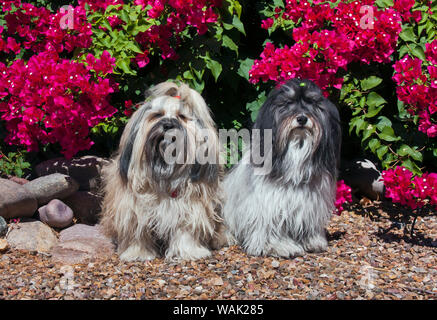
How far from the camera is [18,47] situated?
17.2ft

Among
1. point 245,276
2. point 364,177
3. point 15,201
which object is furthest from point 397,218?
point 15,201

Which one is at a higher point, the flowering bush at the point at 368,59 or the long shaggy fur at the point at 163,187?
the flowering bush at the point at 368,59

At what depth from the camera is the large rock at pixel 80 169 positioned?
213 inches

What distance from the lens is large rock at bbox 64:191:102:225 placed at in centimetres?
541

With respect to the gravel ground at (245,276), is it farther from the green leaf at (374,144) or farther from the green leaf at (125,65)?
the green leaf at (125,65)

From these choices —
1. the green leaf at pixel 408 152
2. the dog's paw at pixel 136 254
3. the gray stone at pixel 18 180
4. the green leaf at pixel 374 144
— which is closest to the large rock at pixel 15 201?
the gray stone at pixel 18 180

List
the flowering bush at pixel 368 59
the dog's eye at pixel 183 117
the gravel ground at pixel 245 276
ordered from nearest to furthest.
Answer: the gravel ground at pixel 245 276, the dog's eye at pixel 183 117, the flowering bush at pixel 368 59

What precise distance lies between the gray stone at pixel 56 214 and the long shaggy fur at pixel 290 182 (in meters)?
1.58

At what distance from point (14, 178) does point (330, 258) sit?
3150mm

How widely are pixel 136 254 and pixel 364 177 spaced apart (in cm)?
281

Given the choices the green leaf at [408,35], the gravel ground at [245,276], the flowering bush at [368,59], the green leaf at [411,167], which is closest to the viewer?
the gravel ground at [245,276]

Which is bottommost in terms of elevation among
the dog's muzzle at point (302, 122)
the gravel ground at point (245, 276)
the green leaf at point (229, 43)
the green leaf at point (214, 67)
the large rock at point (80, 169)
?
the gravel ground at point (245, 276)

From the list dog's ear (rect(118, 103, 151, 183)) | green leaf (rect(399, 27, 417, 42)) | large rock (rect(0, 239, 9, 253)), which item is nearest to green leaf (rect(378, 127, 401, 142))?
green leaf (rect(399, 27, 417, 42))

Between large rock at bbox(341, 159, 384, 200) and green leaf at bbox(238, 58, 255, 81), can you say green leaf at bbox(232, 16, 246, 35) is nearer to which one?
green leaf at bbox(238, 58, 255, 81)
